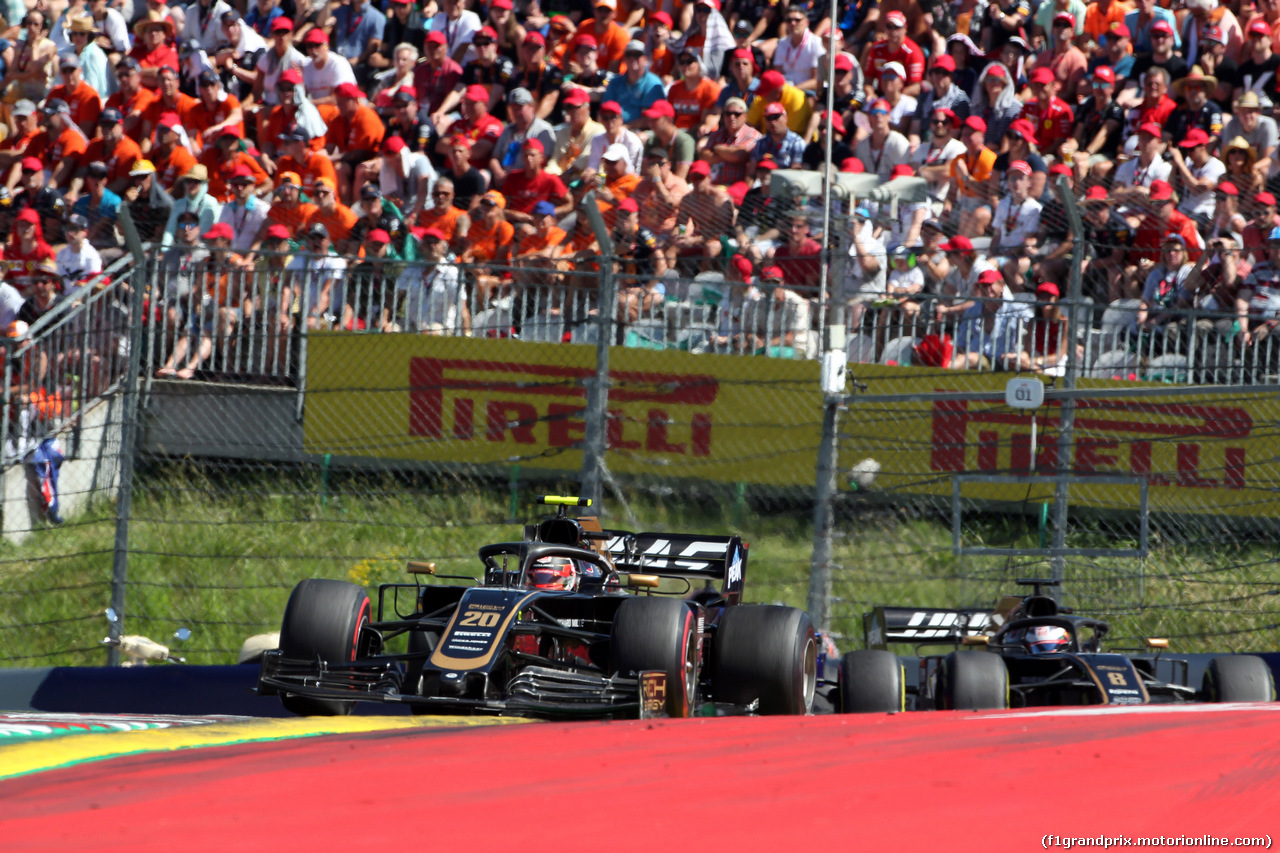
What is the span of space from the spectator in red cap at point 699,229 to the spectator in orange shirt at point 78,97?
6.17 m

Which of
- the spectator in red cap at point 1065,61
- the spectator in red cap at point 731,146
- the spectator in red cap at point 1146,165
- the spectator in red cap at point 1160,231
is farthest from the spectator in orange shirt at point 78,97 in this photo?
the spectator in red cap at point 1160,231

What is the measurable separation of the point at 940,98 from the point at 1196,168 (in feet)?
7.28

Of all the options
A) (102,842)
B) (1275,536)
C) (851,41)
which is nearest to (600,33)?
(851,41)

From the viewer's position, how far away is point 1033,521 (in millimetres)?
9539

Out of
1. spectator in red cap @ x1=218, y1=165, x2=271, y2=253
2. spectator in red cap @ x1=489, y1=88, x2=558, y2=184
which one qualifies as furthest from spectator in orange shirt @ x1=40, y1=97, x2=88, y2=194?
spectator in red cap @ x1=489, y1=88, x2=558, y2=184

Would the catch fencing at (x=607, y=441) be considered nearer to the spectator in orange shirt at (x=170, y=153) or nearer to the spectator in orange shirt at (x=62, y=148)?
the spectator in orange shirt at (x=170, y=153)

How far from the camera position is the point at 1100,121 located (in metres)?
11.9

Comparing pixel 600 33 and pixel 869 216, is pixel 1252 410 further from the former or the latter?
pixel 600 33

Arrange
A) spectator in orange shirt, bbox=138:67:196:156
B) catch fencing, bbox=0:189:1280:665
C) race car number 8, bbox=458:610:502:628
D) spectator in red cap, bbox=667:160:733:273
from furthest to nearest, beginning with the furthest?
spectator in orange shirt, bbox=138:67:196:156 → spectator in red cap, bbox=667:160:733:273 → catch fencing, bbox=0:189:1280:665 → race car number 8, bbox=458:610:502:628

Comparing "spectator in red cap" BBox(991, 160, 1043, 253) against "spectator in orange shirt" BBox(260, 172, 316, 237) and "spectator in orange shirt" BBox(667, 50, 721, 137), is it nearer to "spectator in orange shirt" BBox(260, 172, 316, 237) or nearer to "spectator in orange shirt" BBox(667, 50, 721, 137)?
"spectator in orange shirt" BBox(667, 50, 721, 137)

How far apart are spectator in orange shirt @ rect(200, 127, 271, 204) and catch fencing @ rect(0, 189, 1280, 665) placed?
2.46 metres

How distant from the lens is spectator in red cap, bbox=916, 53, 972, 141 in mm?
12367

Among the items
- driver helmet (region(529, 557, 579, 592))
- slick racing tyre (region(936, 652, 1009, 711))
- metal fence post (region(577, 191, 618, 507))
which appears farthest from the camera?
metal fence post (region(577, 191, 618, 507))

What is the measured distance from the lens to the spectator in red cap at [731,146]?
12422 mm
